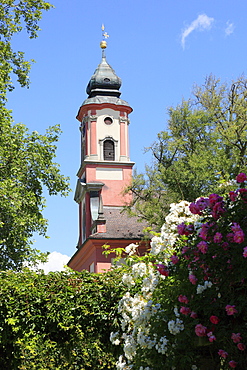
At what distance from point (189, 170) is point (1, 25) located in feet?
41.5

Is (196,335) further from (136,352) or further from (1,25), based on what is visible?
(1,25)

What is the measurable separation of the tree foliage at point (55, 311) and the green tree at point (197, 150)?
54.2 ft

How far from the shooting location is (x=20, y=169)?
20250mm

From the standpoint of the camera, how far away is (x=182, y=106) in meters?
30.6

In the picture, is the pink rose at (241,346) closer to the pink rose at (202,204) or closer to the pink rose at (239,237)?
the pink rose at (239,237)

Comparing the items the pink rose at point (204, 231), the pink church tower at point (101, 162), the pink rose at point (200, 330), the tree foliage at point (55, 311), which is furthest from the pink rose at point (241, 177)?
the pink church tower at point (101, 162)

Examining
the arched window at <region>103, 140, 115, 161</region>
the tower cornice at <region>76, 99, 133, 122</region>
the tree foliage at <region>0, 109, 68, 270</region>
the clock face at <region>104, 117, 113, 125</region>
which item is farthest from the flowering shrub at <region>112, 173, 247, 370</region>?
the tower cornice at <region>76, 99, 133, 122</region>

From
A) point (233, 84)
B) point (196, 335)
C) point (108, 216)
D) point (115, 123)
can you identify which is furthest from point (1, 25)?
point (115, 123)

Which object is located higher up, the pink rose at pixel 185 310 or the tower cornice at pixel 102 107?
the tower cornice at pixel 102 107

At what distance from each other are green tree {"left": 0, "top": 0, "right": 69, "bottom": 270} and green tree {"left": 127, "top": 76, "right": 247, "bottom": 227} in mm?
9122

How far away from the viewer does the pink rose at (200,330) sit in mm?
6473

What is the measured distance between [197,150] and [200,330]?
78.6ft

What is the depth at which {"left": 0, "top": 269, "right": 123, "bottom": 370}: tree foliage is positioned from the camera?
1130 cm

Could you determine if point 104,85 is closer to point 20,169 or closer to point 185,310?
point 20,169
